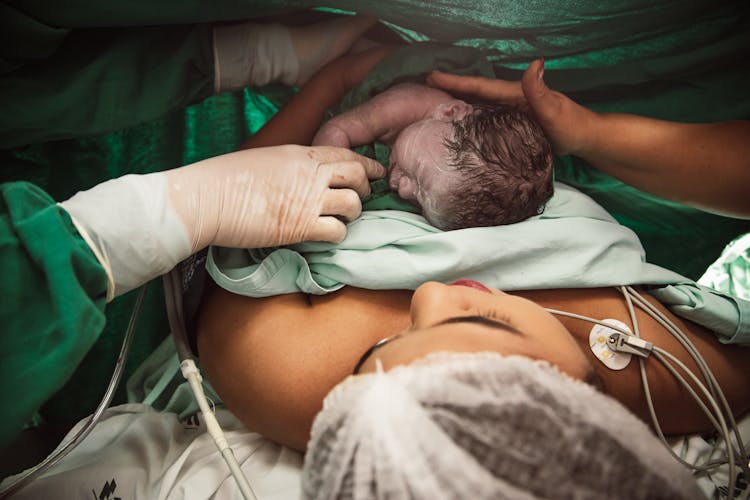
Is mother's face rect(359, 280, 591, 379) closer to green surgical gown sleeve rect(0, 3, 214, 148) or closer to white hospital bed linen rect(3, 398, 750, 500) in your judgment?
white hospital bed linen rect(3, 398, 750, 500)

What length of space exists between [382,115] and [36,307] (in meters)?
0.70

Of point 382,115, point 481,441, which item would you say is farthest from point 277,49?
point 481,441

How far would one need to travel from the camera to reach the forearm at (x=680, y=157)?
98 cm

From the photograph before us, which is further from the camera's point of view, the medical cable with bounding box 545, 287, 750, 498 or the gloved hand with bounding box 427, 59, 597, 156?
the gloved hand with bounding box 427, 59, 597, 156

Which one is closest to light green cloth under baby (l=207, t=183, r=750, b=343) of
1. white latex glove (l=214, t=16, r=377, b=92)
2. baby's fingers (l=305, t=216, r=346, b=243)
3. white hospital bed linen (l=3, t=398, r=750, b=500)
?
baby's fingers (l=305, t=216, r=346, b=243)

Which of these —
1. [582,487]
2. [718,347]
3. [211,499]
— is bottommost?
[211,499]

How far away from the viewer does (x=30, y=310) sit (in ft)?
2.22

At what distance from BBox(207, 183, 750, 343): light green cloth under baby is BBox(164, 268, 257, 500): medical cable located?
0.15 metres

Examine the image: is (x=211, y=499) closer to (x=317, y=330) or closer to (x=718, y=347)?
(x=317, y=330)

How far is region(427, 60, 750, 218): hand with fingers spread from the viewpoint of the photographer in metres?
0.98

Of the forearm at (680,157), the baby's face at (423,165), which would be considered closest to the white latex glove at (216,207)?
the baby's face at (423,165)

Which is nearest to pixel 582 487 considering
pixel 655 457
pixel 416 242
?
pixel 655 457

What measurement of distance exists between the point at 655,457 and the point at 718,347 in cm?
54

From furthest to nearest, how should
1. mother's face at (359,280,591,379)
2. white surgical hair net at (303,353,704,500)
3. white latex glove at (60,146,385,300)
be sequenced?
1. white latex glove at (60,146,385,300)
2. mother's face at (359,280,591,379)
3. white surgical hair net at (303,353,704,500)
